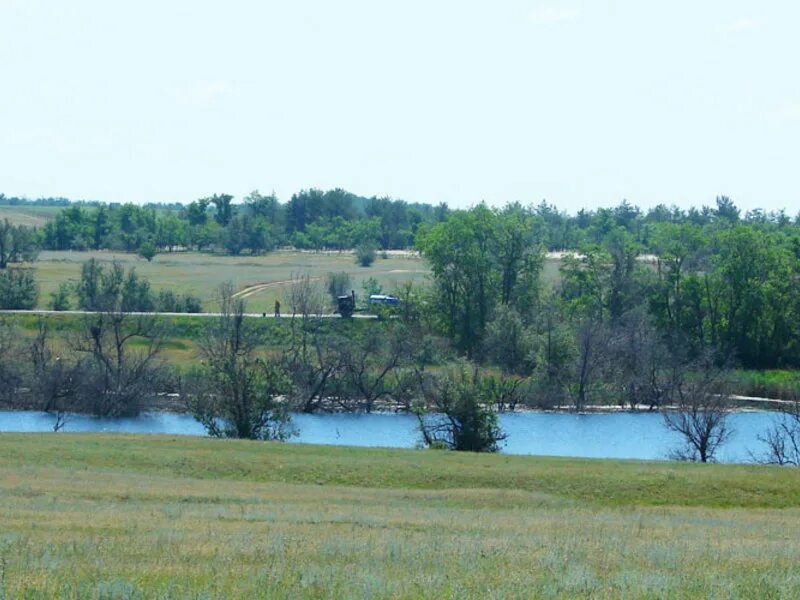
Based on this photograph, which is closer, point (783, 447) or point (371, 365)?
point (783, 447)

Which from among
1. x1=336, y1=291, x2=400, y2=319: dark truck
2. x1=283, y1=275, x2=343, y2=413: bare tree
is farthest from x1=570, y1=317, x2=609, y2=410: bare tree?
x1=336, y1=291, x2=400, y2=319: dark truck

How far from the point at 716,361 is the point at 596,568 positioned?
77.0m

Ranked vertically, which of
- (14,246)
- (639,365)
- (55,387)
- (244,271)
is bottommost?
(55,387)

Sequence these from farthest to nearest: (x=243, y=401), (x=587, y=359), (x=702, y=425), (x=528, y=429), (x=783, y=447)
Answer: (x=587, y=359) < (x=528, y=429) < (x=702, y=425) < (x=783, y=447) < (x=243, y=401)

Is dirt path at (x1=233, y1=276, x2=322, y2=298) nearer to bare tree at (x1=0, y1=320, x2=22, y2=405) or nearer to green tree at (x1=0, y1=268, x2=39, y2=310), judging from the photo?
green tree at (x1=0, y1=268, x2=39, y2=310)

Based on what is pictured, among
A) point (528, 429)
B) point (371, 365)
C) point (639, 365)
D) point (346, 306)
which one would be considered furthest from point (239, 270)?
point (528, 429)

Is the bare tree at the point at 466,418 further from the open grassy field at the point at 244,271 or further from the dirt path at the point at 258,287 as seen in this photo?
the dirt path at the point at 258,287

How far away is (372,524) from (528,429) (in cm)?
4106

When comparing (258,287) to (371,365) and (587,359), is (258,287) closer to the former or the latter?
(371,365)

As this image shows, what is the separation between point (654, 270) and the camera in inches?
4001

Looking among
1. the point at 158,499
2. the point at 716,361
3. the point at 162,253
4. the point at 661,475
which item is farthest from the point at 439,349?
the point at 162,253

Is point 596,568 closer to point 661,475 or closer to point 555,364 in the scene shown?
point 661,475

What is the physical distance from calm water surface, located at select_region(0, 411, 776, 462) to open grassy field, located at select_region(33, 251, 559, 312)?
3481 centimetres

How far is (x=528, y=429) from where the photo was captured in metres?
59.7
